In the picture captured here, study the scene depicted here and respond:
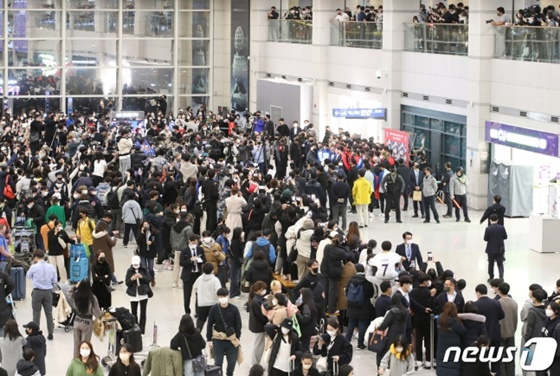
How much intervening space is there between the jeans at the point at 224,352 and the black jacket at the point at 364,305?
233cm

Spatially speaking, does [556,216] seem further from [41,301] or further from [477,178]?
[41,301]

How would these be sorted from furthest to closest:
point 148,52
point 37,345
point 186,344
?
point 148,52 < point 37,345 < point 186,344

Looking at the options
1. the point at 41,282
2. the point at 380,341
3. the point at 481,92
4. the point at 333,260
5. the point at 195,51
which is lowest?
the point at 380,341

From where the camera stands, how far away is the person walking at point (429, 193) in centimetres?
2908

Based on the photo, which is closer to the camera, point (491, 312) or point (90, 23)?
point (491, 312)

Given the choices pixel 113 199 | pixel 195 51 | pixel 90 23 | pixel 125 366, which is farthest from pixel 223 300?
pixel 195 51

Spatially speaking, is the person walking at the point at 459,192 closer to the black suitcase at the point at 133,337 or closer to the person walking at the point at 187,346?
the black suitcase at the point at 133,337

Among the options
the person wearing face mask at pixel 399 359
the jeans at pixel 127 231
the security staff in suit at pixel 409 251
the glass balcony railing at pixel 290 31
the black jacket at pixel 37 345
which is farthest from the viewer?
the glass balcony railing at pixel 290 31

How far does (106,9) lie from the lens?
48.1 meters

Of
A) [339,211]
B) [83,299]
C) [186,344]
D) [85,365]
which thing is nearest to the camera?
[85,365]

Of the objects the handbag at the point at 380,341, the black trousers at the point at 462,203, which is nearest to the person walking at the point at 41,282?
the handbag at the point at 380,341

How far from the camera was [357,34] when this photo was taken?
4062cm

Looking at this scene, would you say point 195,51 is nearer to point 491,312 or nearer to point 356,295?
point 356,295

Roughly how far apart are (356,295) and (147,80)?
32.3m
